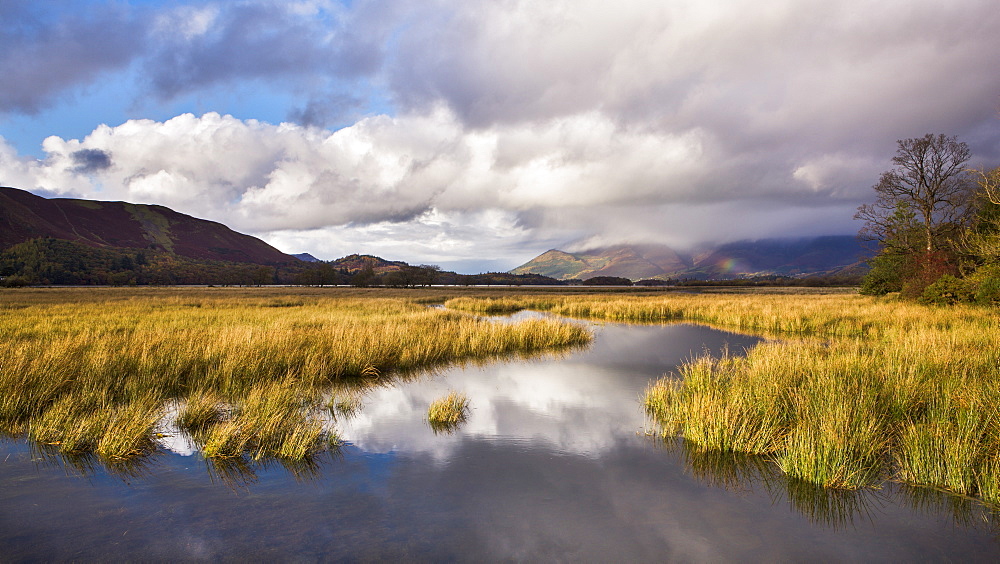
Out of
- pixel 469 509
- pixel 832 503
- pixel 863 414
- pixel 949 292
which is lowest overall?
pixel 469 509

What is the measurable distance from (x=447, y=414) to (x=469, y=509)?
3705 millimetres

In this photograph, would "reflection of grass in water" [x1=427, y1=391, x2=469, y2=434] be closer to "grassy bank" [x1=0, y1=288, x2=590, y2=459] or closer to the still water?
the still water

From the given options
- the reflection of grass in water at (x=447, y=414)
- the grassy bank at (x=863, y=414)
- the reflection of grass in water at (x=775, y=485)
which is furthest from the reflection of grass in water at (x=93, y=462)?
the grassy bank at (x=863, y=414)

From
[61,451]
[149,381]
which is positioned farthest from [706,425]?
[149,381]

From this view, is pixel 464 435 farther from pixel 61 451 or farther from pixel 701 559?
pixel 61 451

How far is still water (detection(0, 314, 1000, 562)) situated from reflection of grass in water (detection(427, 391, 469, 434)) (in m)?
0.62

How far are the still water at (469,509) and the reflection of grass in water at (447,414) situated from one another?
62 centimetres

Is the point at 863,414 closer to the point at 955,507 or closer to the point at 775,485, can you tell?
the point at 955,507

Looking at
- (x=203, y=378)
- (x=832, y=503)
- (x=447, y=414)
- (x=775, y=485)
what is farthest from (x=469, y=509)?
(x=203, y=378)

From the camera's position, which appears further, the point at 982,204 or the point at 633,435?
the point at 982,204

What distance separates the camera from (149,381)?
10109mm

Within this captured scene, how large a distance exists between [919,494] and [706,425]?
2730 mm

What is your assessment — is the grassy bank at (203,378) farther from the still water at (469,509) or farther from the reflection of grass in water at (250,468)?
the still water at (469,509)

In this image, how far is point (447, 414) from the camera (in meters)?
9.12
